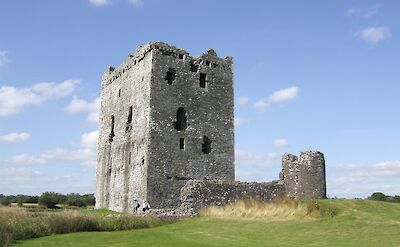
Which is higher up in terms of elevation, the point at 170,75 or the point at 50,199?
the point at 170,75

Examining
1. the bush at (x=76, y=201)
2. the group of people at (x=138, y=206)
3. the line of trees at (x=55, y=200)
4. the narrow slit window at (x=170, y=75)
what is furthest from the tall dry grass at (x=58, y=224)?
the bush at (x=76, y=201)

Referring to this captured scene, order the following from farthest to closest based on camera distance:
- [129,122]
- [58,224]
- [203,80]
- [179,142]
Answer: [129,122]
[203,80]
[179,142]
[58,224]

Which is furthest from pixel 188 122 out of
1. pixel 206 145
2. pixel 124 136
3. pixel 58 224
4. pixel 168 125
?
pixel 58 224

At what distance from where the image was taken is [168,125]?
28.3 metres

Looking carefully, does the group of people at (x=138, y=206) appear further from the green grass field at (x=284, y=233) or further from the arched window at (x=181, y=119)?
the green grass field at (x=284, y=233)

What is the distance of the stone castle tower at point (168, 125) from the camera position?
27547mm

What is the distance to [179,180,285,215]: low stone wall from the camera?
23953 mm

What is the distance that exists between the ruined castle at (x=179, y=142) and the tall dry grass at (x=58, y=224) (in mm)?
4391

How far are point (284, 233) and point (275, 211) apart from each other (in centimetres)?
496

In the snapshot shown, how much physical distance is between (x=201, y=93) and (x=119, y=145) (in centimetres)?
719

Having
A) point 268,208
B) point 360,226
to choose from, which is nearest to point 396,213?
point 360,226

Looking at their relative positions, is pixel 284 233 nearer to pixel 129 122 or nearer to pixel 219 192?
pixel 219 192

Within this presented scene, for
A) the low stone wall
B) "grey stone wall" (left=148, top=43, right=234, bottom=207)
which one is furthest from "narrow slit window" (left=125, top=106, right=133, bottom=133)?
the low stone wall

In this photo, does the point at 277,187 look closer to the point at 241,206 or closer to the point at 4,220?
the point at 241,206
